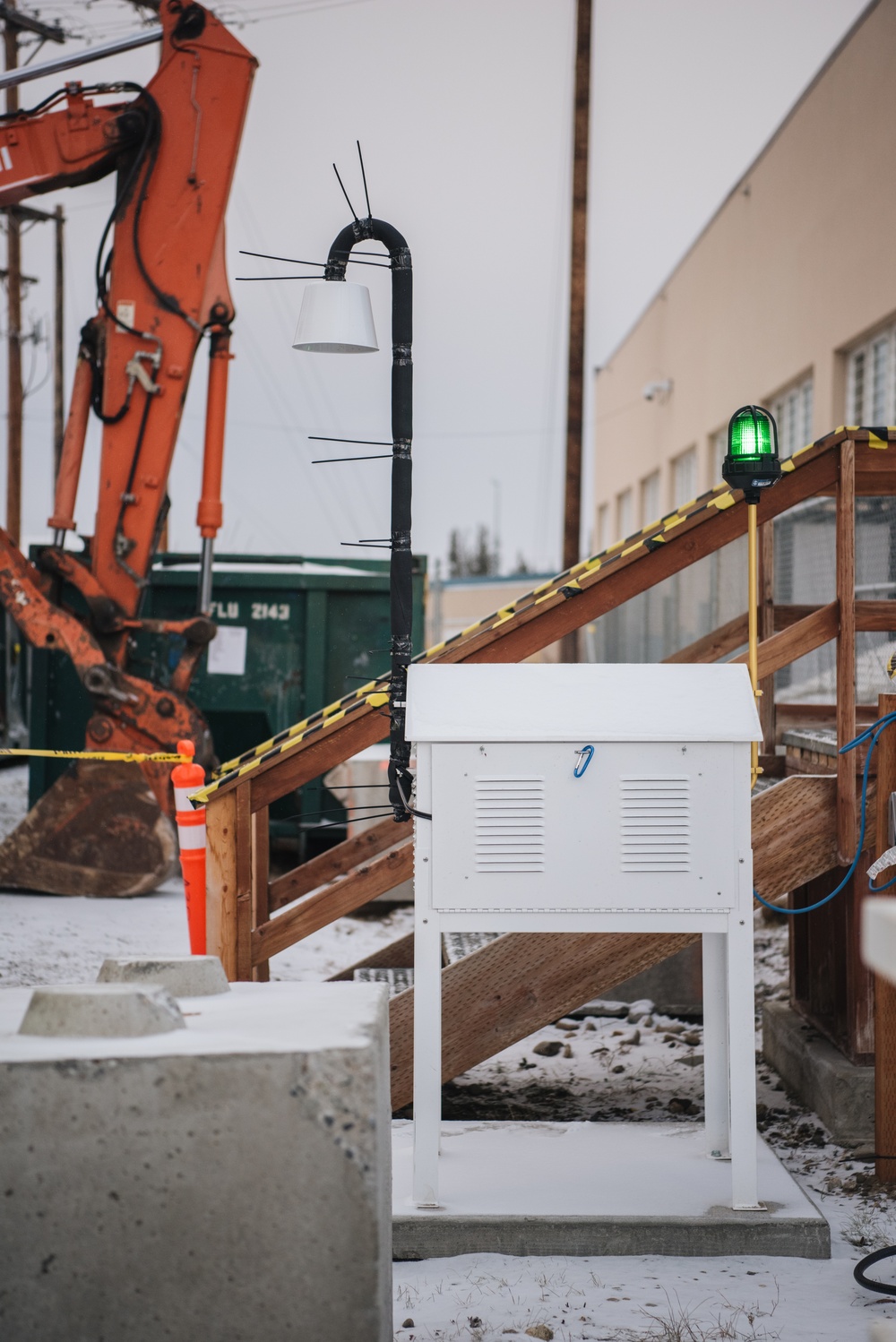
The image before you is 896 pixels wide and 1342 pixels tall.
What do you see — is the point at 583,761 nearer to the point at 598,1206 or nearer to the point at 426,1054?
the point at 426,1054

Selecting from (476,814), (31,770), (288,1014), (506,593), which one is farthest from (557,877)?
(506,593)

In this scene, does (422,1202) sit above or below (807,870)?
below

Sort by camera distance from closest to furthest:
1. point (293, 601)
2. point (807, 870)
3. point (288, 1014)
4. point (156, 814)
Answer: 1. point (288, 1014)
2. point (807, 870)
3. point (156, 814)
4. point (293, 601)

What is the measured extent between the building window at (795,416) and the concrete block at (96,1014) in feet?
47.7

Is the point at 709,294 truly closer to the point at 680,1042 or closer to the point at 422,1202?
the point at 680,1042

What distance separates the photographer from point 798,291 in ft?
52.9

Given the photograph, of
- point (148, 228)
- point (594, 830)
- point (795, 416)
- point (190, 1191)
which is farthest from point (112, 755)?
point (795, 416)

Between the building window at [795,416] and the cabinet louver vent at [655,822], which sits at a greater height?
the building window at [795,416]

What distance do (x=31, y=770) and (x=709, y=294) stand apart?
567 inches

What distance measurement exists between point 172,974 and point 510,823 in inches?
48.5

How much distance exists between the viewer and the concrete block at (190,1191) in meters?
2.41

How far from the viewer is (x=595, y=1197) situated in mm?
4086

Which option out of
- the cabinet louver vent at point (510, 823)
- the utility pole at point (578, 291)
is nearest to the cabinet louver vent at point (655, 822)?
the cabinet louver vent at point (510, 823)

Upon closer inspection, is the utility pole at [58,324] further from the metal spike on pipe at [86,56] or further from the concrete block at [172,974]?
the concrete block at [172,974]
